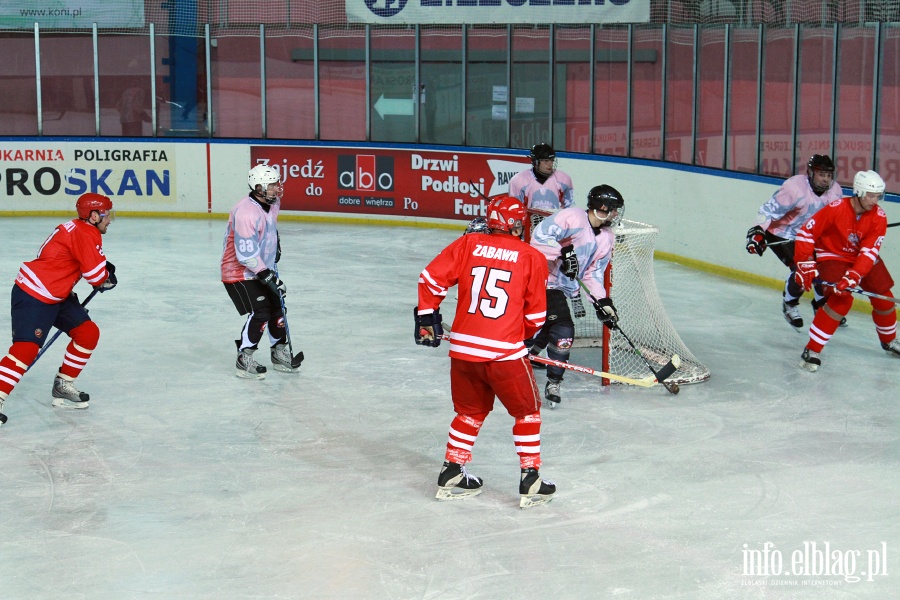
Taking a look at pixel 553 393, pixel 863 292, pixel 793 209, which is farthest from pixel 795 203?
pixel 553 393

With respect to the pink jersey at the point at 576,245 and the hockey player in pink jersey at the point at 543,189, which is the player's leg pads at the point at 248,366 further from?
the hockey player in pink jersey at the point at 543,189

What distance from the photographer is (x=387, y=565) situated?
4012 millimetres

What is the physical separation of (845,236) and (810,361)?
0.72m

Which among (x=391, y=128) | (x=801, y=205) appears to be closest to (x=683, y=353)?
(x=801, y=205)

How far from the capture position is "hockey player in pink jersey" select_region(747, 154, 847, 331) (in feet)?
24.9

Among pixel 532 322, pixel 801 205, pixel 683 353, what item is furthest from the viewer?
pixel 801 205

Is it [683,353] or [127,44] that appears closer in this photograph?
[683,353]

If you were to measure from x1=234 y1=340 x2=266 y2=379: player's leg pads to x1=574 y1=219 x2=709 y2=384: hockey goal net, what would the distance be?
1.84 m

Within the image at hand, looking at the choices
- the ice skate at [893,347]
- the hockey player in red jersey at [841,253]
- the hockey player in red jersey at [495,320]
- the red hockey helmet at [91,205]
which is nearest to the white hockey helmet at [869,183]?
the hockey player in red jersey at [841,253]

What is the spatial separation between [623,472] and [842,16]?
223 inches

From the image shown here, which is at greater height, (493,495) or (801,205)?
(801,205)

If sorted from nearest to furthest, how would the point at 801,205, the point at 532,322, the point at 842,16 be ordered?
the point at 532,322
the point at 801,205
the point at 842,16

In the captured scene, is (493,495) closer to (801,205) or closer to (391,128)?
(801,205)

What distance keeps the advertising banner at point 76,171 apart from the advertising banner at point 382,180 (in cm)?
117
